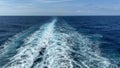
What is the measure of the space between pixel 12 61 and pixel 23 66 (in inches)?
51.4

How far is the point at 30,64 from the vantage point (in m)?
9.62

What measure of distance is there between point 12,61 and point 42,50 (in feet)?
9.79

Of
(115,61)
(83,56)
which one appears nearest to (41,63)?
(83,56)

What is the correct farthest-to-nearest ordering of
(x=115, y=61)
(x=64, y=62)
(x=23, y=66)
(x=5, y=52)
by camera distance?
(x=5, y=52)
(x=115, y=61)
(x=64, y=62)
(x=23, y=66)

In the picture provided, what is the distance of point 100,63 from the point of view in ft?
34.3

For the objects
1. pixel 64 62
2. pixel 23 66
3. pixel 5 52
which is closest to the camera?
pixel 23 66

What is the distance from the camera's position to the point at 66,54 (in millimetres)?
11617

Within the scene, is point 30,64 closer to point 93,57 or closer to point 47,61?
point 47,61

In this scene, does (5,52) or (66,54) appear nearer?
(66,54)

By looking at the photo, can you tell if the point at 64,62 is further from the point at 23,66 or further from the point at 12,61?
the point at 12,61

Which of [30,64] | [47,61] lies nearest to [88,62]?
[47,61]

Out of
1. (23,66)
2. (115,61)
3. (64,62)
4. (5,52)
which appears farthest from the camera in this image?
(5,52)

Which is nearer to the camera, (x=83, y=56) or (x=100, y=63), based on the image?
(x=100, y=63)

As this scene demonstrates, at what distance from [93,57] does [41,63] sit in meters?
4.12
